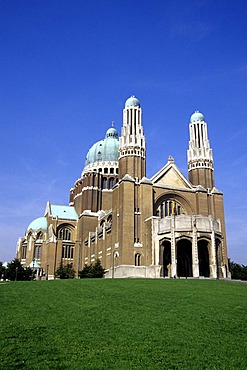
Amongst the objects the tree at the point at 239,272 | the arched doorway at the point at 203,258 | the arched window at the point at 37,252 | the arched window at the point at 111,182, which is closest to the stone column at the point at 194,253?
the arched doorway at the point at 203,258

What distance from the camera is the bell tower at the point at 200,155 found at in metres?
58.8

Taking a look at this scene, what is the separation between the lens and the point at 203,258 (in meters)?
49.9

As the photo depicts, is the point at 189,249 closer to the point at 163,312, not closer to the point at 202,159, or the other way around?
the point at 202,159

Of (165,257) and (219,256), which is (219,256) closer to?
(219,256)

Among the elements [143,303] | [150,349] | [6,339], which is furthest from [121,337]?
[143,303]

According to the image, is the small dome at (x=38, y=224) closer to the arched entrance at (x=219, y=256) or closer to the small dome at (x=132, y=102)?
the small dome at (x=132, y=102)

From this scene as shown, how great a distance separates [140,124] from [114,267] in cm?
2150

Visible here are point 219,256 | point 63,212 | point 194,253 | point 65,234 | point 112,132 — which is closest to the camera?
point 194,253

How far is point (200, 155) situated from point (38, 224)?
1289 inches

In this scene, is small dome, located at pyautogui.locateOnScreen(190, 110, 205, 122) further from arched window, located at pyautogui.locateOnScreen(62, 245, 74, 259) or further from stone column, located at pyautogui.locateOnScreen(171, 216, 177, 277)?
arched window, located at pyautogui.locateOnScreen(62, 245, 74, 259)

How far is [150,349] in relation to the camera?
12.2 m

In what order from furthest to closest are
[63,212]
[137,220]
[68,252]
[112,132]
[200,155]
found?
[112,132] < [63,212] < [68,252] < [200,155] < [137,220]

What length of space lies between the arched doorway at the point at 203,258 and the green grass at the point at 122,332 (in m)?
26.4

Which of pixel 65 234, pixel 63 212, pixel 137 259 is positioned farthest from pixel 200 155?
pixel 63 212
